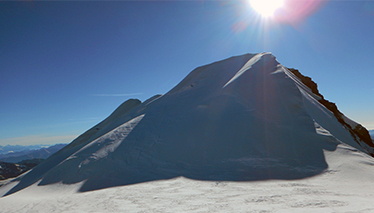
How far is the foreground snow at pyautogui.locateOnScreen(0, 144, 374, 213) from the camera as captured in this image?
5.08 m

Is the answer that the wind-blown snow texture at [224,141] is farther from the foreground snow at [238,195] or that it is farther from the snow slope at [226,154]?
the foreground snow at [238,195]

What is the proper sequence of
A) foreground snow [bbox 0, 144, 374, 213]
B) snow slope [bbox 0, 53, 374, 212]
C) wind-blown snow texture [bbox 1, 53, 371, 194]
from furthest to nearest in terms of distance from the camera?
wind-blown snow texture [bbox 1, 53, 371, 194]
snow slope [bbox 0, 53, 374, 212]
foreground snow [bbox 0, 144, 374, 213]

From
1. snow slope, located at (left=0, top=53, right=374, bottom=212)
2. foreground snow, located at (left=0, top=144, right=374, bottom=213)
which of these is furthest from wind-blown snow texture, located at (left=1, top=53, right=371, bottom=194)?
foreground snow, located at (left=0, top=144, right=374, bottom=213)

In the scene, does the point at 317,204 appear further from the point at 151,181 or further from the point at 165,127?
the point at 165,127

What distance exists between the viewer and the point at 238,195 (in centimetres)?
619

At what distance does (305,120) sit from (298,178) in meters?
5.09

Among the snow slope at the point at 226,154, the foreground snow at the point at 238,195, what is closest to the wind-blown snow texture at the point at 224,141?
the snow slope at the point at 226,154

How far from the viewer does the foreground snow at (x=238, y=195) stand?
508 centimetres

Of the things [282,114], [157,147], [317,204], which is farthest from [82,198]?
[282,114]

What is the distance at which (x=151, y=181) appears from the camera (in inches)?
337

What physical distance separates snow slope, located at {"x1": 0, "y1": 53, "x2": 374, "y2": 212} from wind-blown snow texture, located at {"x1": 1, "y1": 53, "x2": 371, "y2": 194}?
0.17 feet

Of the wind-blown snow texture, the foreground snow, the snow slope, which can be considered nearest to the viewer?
the foreground snow

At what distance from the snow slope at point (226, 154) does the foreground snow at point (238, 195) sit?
0.05 metres

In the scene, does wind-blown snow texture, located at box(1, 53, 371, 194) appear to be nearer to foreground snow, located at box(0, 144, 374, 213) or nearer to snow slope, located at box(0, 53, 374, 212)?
snow slope, located at box(0, 53, 374, 212)
